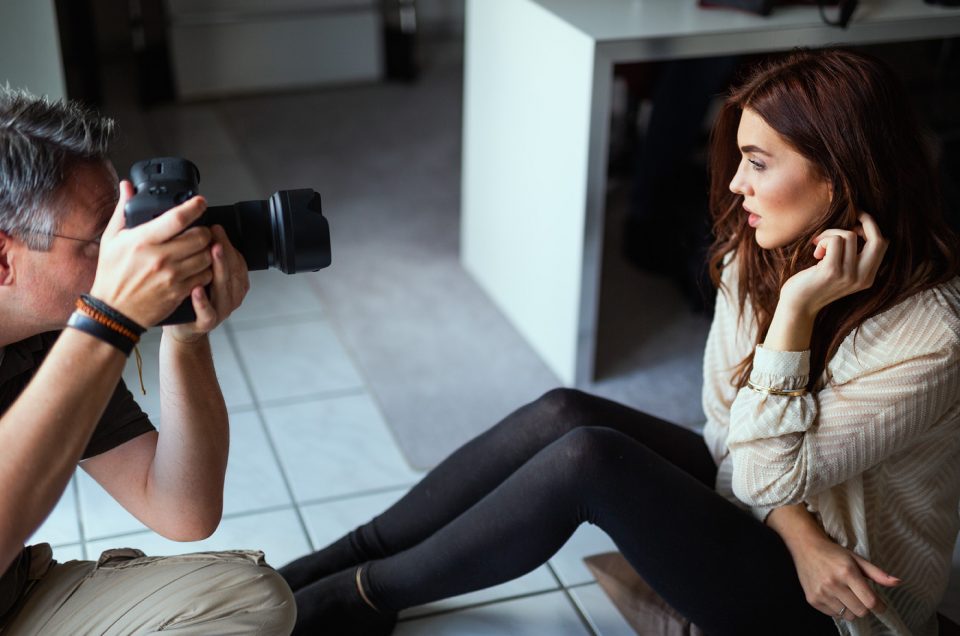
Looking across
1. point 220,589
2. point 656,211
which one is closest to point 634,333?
point 656,211

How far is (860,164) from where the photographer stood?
1.20m

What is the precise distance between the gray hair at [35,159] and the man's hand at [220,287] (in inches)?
6.4

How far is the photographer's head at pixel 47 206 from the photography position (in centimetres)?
103

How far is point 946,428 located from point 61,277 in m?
0.95

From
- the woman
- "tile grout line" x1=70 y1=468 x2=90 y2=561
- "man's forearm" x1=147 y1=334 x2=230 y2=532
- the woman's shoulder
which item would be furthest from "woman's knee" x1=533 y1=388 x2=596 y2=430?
"tile grout line" x1=70 y1=468 x2=90 y2=561

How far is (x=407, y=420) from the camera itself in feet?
6.94

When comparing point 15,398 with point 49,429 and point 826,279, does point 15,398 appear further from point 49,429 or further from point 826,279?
point 826,279

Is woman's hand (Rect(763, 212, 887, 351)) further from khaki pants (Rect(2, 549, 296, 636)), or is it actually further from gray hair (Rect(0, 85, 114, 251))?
gray hair (Rect(0, 85, 114, 251))

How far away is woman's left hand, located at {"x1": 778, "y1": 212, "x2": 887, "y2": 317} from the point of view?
1.18m

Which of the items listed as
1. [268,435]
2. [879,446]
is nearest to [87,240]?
[879,446]

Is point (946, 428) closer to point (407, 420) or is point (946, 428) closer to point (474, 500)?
A: point (474, 500)

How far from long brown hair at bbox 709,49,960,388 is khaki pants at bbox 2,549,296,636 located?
0.66 m

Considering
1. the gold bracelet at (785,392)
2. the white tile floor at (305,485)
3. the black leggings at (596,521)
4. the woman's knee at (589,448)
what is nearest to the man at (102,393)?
the black leggings at (596,521)

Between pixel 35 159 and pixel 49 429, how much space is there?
275 millimetres
